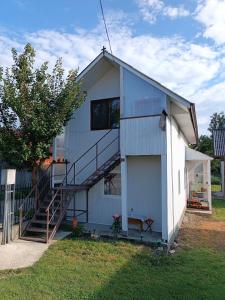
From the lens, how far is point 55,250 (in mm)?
8305

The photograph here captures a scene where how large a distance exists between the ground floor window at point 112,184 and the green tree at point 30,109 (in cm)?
272

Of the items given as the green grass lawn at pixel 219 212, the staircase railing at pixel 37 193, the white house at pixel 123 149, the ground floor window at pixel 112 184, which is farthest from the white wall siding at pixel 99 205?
the green grass lawn at pixel 219 212

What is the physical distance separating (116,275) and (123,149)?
4.60 m

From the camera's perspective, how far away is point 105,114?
11906mm

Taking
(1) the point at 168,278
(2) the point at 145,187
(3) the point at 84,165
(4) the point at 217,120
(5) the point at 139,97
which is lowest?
(1) the point at 168,278

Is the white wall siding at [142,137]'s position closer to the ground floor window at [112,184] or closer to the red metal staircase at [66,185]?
the red metal staircase at [66,185]

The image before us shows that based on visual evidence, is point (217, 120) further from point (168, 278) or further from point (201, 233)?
point (168, 278)

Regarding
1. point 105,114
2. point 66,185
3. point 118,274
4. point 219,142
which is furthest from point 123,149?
point 219,142

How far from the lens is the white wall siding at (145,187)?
10.6 m

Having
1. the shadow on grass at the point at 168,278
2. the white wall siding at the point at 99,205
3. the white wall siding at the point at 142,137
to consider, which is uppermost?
the white wall siding at the point at 142,137

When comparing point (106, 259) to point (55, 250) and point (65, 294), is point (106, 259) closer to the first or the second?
point (55, 250)

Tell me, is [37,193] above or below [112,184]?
below

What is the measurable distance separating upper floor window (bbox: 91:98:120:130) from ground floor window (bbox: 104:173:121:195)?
6.74 feet

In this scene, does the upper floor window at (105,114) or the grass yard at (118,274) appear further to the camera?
the upper floor window at (105,114)
